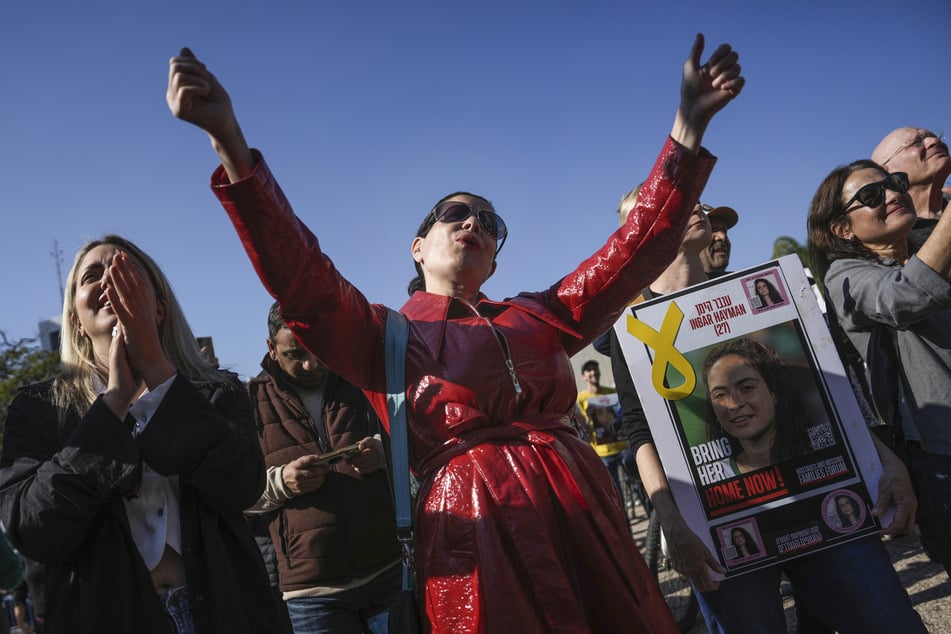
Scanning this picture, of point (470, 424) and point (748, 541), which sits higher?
point (470, 424)

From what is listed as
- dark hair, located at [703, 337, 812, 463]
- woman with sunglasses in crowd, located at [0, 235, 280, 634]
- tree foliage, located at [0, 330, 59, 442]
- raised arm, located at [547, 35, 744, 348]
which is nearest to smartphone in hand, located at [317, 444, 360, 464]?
woman with sunglasses in crowd, located at [0, 235, 280, 634]

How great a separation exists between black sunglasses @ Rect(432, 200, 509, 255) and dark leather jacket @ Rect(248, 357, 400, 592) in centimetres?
135

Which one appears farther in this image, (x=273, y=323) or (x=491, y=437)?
(x=273, y=323)

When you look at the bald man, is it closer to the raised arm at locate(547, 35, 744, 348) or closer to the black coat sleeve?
the raised arm at locate(547, 35, 744, 348)

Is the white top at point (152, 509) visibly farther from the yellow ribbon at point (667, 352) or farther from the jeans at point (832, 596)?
the jeans at point (832, 596)

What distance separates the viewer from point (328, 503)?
10.9 ft

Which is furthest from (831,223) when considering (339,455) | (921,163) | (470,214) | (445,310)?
(339,455)

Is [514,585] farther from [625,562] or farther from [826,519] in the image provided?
[826,519]

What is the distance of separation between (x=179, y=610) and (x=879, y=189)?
9.12 ft

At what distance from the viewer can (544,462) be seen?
1973 millimetres

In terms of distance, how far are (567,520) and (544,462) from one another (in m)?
0.16

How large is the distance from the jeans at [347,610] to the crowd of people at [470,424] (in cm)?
96

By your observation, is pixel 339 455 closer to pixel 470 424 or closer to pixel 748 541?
pixel 470 424

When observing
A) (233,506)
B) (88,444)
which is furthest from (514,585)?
(88,444)
